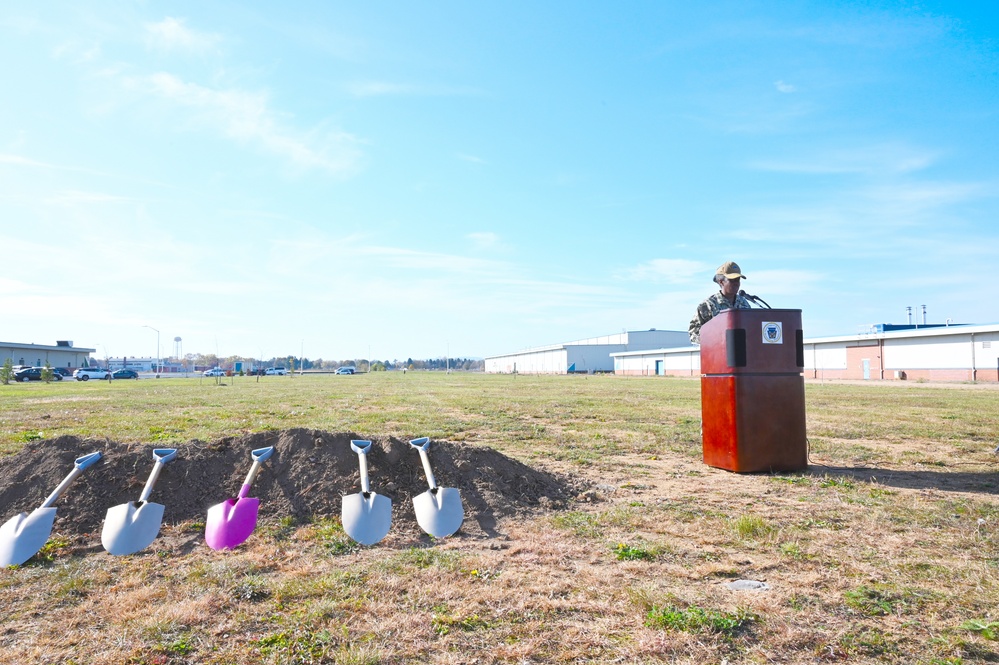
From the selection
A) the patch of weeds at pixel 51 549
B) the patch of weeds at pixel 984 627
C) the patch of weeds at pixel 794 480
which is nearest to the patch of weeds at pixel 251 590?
the patch of weeds at pixel 51 549

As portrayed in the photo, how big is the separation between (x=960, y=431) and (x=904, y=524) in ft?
27.1

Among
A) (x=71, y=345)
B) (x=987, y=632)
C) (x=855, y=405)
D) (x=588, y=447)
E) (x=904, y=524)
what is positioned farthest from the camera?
(x=71, y=345)

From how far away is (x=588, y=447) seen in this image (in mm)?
9289

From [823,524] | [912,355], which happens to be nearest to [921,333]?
[912,355]

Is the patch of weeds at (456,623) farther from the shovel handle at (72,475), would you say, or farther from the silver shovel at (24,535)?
the shovel handle at (72,475)

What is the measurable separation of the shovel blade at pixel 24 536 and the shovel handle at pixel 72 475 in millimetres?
96

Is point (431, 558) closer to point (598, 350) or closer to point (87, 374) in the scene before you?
point (87, 374)

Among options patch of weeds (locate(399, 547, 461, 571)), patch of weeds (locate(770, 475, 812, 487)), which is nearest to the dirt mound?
patch of weeds (locate(399, 547, 461, 571))

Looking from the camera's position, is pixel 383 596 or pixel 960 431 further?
pixel 960 431

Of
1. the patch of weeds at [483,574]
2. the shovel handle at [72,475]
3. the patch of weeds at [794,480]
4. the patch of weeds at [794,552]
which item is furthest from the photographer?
the patch of weeds at [794,480]

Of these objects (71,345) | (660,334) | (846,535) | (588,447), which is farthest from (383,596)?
(71,345)

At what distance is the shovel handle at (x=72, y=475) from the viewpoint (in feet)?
14.8

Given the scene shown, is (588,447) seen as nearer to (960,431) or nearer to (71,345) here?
(960,431)

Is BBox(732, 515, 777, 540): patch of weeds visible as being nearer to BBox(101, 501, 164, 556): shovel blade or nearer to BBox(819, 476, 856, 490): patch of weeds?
BBox(819, 476, 856, 490): patch of weeds
